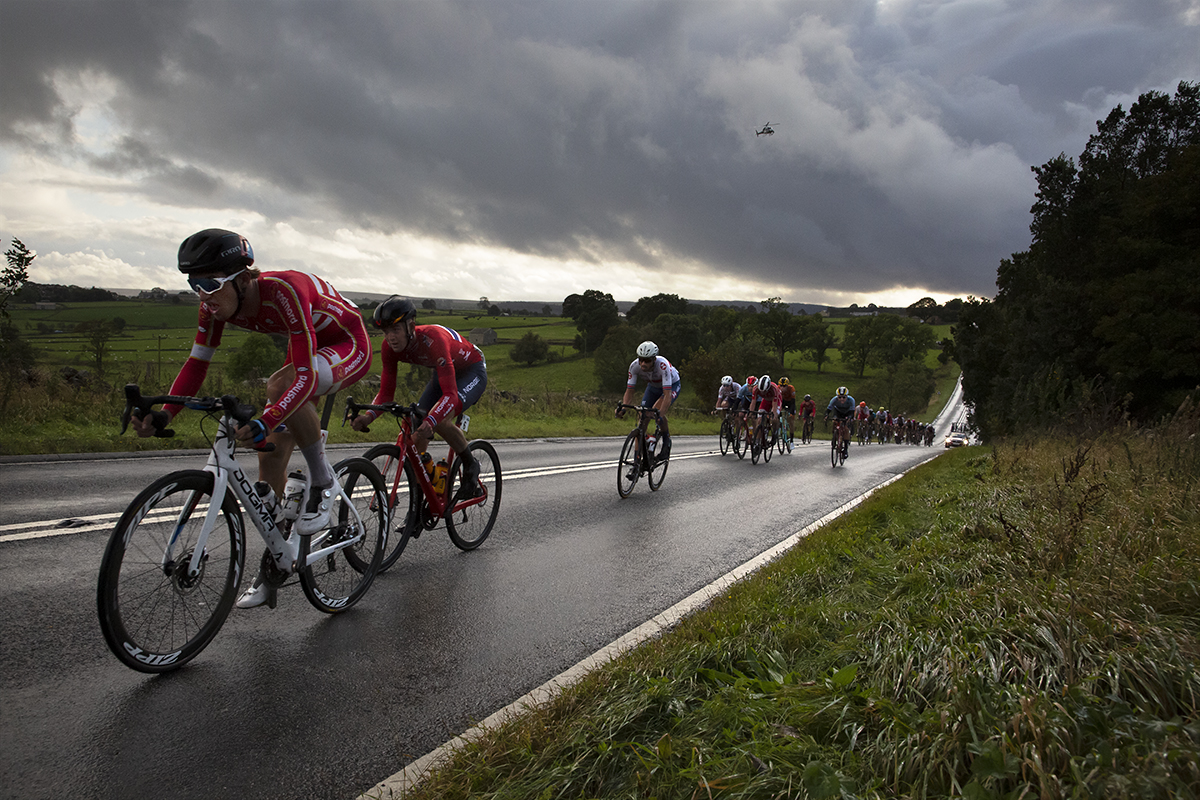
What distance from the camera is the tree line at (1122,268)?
3206 centimetres

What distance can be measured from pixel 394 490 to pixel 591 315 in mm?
80378

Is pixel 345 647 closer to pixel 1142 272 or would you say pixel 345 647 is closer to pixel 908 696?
pixel 908 696

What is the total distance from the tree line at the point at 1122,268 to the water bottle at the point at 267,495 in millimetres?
24356

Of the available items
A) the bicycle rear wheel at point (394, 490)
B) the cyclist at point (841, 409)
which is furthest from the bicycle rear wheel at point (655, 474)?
the cyclist at point (841, 409)

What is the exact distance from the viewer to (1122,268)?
37.5m

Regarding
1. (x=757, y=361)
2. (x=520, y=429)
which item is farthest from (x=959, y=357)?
(x=520, y=429)

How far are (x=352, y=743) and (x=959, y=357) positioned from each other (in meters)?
64.7

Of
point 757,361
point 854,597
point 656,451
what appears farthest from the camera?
point 757,361

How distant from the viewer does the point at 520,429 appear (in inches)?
762

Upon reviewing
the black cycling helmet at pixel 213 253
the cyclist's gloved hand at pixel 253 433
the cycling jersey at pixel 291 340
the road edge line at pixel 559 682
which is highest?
the black cycling helmet at pixel 213 253

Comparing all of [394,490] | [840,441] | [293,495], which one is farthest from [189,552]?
[840,441]

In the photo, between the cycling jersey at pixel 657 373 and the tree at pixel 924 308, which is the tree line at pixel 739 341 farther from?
the cycling jersey at pixel 657 373

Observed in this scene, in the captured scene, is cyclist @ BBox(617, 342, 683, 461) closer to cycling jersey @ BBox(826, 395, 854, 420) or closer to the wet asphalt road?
the wet asphalt road

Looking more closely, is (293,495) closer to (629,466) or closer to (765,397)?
(629,466)
